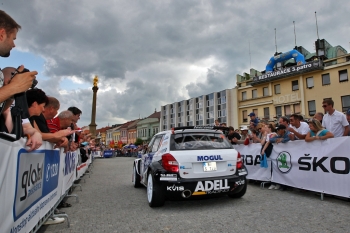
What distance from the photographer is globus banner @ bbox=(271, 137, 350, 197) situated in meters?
5.34

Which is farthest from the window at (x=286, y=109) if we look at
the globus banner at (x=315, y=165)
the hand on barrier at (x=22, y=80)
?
the hand on barrier at (x=22, y=80)

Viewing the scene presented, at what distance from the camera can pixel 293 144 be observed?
22.2 feet

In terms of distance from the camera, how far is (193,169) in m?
5.10

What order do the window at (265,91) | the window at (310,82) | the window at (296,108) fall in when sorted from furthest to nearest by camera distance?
the window at (265,91) < the window at (296,108) < the window at (310,82)

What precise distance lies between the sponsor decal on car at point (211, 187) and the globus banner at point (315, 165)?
2.29 m

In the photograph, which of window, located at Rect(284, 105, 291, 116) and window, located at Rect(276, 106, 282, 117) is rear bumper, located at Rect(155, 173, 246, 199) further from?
window, located at Rect(276, 106, 282, 117)

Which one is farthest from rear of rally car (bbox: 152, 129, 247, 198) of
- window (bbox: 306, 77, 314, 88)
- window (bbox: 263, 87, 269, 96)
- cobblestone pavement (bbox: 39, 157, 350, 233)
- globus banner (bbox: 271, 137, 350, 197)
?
window (bbox: 263, 87, 269, 96)

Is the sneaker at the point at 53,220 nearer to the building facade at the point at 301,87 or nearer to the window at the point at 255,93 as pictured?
the building facade at the point at 301,87

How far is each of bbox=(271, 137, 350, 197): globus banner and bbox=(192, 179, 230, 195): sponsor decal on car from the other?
2.29 meters

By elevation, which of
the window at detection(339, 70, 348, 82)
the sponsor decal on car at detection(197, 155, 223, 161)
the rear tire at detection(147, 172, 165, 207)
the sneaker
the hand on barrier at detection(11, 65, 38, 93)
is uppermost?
the window at detection(339, 70, 348, 82)

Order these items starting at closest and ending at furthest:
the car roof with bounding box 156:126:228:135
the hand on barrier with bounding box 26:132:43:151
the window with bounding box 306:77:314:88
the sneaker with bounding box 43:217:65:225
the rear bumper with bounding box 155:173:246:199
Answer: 1. the hand on barrier with bounding box 26:132:43:151
2. the sneaker with bounding box 43:217:65:225
3. the rear bumper with bounding box 155:173:246:199
4. the car roof with bounding box 156:126:228:135
5. the window with bounding box 306:77:314:88

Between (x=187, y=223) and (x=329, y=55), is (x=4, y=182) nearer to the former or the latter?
(x=187, y=223)

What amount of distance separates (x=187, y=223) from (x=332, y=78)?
39695 mm

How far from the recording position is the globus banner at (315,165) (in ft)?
17.5
